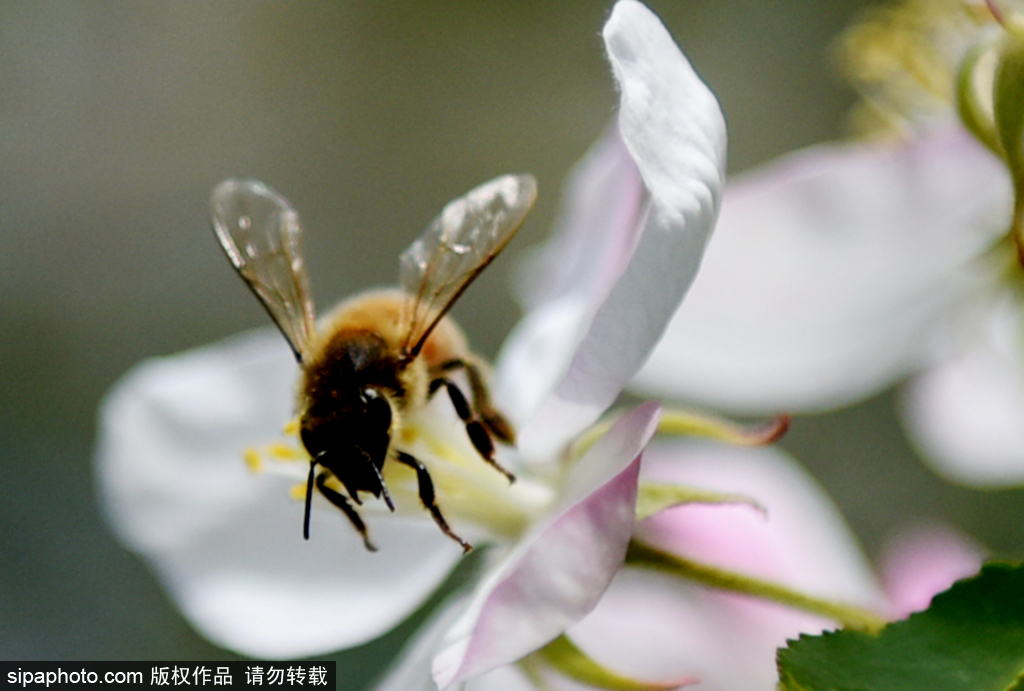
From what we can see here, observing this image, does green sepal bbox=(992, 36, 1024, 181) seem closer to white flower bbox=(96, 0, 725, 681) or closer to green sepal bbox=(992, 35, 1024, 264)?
green sepal bbox=(992, 35, 1024, 264)

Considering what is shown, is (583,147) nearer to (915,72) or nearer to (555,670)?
(915,72)

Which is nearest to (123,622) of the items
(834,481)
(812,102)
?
(834,481)

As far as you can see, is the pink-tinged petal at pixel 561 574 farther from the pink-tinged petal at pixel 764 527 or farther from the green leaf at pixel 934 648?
the pink-tinged petal at pixel 764 527

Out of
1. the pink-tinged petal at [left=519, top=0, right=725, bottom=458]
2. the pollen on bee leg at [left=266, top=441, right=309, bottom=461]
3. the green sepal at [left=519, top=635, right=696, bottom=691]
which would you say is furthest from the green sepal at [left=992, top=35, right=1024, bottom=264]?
the pollen on bee leg at [left=266, top=441, right=309, bottom=461]

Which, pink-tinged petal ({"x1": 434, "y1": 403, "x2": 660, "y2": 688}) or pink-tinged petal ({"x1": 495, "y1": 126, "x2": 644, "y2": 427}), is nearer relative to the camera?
pink-tinged petal ({"x1": 434, "y1": 403, "x2": 660, "y2": 688})

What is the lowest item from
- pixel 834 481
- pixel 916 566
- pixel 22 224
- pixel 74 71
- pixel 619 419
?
pixel 834 481

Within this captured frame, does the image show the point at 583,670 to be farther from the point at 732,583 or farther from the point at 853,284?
the point at 853,284
